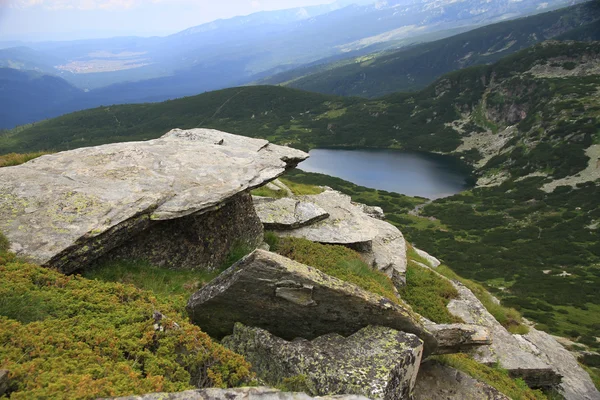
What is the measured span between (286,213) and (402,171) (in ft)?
507

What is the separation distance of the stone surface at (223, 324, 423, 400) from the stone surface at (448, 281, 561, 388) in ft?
30.8

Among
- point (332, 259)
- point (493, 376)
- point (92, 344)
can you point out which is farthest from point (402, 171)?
point (92, 344)

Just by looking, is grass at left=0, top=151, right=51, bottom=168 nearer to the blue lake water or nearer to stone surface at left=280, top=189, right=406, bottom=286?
stone surface at left=280, top=189, right=406, bottom=286

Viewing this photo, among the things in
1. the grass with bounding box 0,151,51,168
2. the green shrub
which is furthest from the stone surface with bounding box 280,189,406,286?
the grass with bounding box 0,151,51,168

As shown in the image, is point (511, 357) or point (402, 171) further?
point (402, 171)

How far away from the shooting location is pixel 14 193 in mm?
12195

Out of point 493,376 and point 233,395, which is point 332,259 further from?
point 233,395

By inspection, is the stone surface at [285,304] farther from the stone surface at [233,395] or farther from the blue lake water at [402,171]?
the blue lake water at [402,171]

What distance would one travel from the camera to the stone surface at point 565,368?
18.5 meters

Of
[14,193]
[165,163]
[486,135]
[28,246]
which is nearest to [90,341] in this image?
[28,246]

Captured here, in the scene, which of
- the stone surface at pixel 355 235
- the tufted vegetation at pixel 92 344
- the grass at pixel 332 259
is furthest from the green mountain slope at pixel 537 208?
the tufted vegetation at pixel 92 344

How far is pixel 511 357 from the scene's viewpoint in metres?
17.1

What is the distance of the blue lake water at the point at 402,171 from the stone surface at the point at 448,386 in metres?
127

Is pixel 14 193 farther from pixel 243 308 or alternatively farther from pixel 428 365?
pixel 428 365
